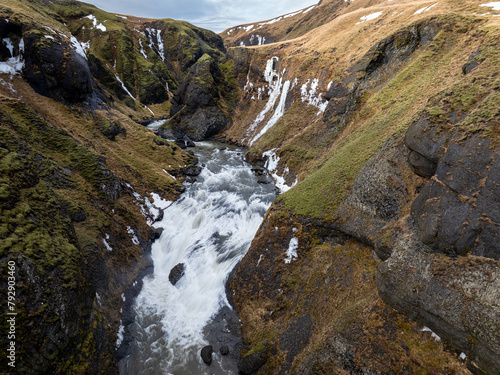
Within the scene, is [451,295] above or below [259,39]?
below

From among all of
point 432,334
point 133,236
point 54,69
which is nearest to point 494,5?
point 432,334

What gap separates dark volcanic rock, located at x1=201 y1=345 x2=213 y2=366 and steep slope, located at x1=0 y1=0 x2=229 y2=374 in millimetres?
4362

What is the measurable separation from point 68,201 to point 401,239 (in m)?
20.4

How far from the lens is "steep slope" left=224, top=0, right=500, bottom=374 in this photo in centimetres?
763

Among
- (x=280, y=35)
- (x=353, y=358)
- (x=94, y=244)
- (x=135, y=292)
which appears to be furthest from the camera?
(x=280, y=35)

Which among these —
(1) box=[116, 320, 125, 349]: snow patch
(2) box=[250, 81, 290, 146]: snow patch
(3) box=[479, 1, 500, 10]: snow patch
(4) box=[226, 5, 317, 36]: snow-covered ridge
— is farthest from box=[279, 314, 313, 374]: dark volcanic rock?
(4) box=[226, 5, 317, 36]: snow-covered ridge

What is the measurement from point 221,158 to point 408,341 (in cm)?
3396

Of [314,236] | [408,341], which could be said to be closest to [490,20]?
[314,236]

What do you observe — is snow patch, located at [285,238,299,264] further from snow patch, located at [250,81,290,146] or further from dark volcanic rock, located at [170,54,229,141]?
dark volcanic rock, located at [170,54,229,141]

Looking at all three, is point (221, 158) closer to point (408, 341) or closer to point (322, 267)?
point (322, 267)

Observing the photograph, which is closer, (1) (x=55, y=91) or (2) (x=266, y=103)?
(1) (x=55, y=91)

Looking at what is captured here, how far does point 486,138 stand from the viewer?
8406 millimetres

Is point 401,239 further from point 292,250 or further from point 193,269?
point 193,269

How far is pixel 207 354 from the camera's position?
1230 cm
